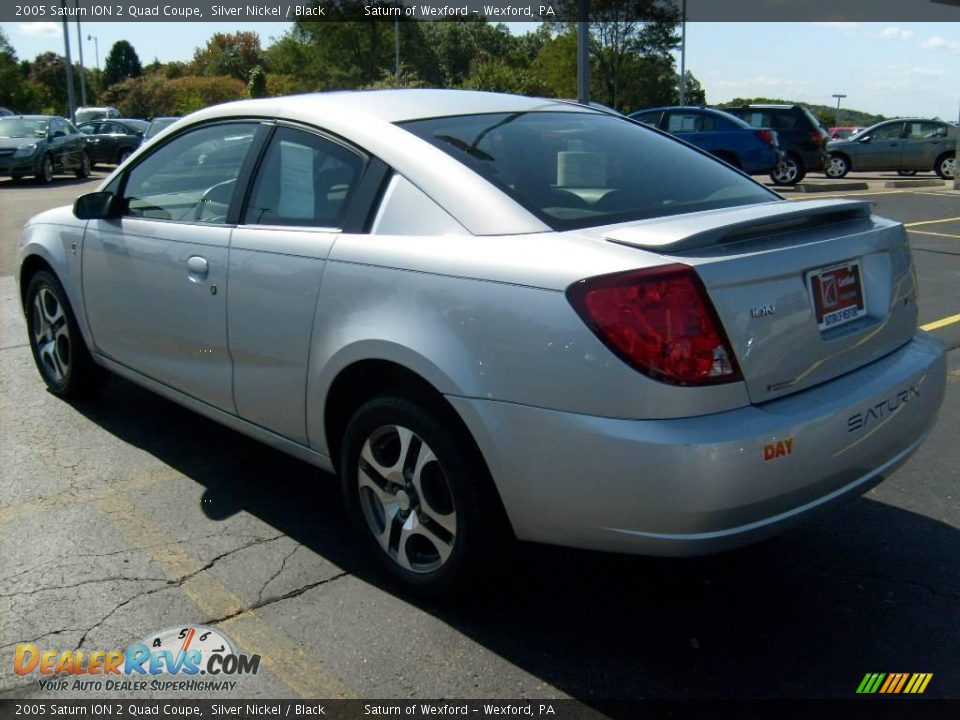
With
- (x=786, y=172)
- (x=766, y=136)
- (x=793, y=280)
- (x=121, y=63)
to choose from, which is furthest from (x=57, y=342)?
(x=121, y=63)

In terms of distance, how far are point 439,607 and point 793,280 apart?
150 centimetres

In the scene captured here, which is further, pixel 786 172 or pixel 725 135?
pixel 786 172

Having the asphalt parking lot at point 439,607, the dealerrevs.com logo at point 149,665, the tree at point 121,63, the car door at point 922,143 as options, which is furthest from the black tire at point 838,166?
the tree at point 121,63

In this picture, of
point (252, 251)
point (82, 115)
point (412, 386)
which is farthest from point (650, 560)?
point (82, 115)

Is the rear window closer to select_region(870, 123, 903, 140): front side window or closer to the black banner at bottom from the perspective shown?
the black banner at bottom

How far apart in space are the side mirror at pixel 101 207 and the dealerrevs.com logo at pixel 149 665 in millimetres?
2111

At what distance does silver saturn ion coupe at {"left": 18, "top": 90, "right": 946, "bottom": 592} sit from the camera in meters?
2.46

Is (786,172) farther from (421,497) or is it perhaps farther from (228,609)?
(228,609)

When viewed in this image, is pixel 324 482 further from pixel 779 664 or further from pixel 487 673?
pixel 779 664

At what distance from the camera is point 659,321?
8.04ft

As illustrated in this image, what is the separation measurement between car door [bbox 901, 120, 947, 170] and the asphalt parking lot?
21.1 metres

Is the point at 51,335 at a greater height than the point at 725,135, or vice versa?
the point at 725,135

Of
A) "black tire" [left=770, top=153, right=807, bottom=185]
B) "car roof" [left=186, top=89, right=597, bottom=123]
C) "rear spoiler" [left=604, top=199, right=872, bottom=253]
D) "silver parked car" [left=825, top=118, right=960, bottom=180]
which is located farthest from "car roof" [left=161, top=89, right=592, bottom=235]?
"silver parked car" [left=825, top=118, right=960, bottom=180]

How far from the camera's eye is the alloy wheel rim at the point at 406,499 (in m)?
2.93
